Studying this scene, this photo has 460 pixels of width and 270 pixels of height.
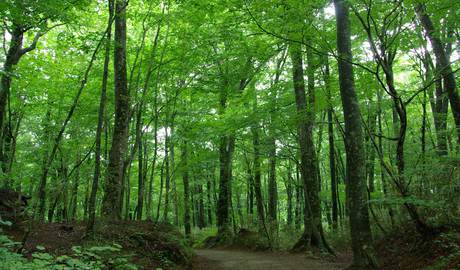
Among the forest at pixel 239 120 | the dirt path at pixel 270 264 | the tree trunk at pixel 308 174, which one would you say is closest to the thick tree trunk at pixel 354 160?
the forest at pixel 239 120

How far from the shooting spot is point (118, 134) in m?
9.12

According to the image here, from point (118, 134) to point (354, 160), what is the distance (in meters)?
6.18

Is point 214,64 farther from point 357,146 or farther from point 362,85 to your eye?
point 357,146

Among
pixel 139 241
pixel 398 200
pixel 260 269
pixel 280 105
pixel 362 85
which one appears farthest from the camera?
pixel 280 105

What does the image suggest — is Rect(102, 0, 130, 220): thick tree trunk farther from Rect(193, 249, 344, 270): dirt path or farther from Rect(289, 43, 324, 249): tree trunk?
Rect(289, 43, 324, 249): tree trunk

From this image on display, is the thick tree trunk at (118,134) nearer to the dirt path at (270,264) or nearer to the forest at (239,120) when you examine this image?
the forest at (239,120)

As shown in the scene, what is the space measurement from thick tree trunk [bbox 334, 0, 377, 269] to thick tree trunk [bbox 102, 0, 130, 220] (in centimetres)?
527

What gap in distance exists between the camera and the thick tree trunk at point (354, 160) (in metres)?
6.77

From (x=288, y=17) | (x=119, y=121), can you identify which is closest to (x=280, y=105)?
(x=288, y=17)

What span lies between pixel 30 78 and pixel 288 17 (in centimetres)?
1083

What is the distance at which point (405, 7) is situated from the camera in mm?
7168

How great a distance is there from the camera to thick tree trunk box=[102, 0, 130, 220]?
8.54 meters

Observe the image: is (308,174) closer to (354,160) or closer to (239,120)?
(239,120)

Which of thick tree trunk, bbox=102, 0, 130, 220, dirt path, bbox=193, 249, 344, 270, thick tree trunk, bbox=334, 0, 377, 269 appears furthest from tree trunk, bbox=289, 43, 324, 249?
thick tree trunk, bbox=102, 0, 130, 220
